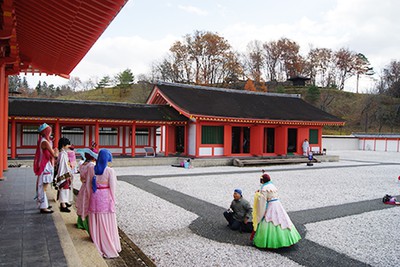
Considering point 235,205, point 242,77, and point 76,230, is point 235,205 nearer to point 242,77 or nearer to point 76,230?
point 76,230

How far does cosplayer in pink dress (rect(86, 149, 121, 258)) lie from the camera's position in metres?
4.57

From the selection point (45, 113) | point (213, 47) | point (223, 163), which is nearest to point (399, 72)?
point (213, 47)

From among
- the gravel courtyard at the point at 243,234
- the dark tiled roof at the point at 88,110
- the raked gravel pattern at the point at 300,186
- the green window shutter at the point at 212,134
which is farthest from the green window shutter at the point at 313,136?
the gravel courtyard at the point at 243,234

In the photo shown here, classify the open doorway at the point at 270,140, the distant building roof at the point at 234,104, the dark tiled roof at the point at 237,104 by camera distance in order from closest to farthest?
the distant building roof at the point at 234,104, the dark tiled roof at the point at 237,104, the open doorway at the point at 270,140

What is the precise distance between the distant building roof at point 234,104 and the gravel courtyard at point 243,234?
6.87 m

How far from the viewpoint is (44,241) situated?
13.6ft

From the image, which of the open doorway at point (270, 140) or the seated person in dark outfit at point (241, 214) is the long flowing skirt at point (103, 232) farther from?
the open doorway at point (270, 140)

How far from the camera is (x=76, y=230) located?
204 inches

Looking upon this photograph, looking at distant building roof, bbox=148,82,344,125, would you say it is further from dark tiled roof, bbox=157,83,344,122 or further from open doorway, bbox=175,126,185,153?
open doorway, bbox=175,126,185,153

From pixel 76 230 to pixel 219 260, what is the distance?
2314mm

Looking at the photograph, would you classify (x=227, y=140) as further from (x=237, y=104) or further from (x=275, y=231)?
(x=275, y=231)

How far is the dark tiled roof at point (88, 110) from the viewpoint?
1614cm

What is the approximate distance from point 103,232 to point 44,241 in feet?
2.57

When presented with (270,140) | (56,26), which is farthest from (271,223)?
(270,140)
